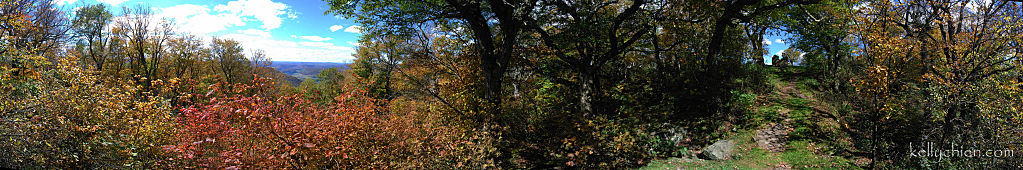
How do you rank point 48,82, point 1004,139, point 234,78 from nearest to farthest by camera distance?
point 1004,139
point 48,82
point 234,78

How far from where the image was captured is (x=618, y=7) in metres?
16.1

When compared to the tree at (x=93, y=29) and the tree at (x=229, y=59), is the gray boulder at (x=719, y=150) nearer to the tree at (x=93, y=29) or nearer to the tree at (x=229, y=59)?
the tree at (x=93, y=29)

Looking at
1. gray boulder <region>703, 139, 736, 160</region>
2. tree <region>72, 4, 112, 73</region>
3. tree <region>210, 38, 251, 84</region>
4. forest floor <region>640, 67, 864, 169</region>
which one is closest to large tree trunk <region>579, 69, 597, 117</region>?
forest floor <region>640, 67, 864, 169</region>

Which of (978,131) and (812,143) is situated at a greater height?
(978,131)

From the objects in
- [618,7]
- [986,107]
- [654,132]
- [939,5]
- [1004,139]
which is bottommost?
[654,132]

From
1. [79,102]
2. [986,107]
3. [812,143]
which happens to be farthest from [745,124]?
[79,102]

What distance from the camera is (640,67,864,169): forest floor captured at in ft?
30.2

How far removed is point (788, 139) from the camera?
1048 cm

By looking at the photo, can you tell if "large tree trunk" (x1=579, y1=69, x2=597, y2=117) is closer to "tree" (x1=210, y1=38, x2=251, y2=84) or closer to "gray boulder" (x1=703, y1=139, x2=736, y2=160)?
"gray boulder" (x1=703, y1=139, x2=736, y2=160)

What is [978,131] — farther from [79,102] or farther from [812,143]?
[79,102]

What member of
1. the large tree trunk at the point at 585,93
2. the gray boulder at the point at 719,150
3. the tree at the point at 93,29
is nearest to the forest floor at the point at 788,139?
the gray boulder at the point at 719,150

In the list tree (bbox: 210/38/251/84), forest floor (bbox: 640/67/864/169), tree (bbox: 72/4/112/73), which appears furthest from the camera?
tree (bbox: 210/38/251/84)

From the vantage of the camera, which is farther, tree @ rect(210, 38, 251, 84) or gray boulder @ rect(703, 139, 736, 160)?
tree @ rect(210, 38, 251, 84)

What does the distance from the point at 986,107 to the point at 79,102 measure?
17.3m
